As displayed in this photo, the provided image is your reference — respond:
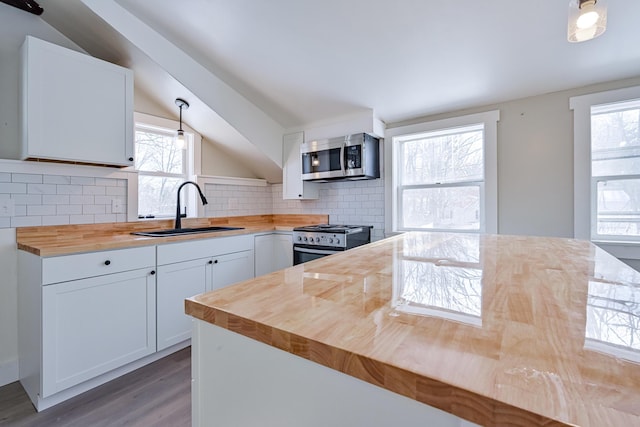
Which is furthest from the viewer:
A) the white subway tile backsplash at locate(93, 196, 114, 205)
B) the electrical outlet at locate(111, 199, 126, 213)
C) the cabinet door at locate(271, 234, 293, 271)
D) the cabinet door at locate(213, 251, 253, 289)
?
the cabinet door at locate(271, 234, 293, 271)

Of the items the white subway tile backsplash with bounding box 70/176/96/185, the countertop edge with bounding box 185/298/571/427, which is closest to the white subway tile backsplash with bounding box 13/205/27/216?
the white subway tile backsplash with bounding box 70/176/96/185

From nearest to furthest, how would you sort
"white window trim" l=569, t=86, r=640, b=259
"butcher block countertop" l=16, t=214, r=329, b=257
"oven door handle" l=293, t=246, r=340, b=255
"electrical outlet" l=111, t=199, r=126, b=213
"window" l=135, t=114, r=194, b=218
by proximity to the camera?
"butcher block countertop" l=16, t=214, r=329, b=257
"white window trim" l=569, t=86, r=640, b=259
"electrical outlet" l=111, t=199, r=126, b=213
"window" l=135, t=114, r=194, b=218
"oven door handle" l=293, t=246, r=340, b=255

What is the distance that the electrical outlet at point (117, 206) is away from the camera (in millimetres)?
2477

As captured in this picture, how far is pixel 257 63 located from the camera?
2584mm

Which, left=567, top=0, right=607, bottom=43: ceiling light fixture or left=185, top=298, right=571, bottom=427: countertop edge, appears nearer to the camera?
left=185, top=298, right=571, bottom=427: countertop edge

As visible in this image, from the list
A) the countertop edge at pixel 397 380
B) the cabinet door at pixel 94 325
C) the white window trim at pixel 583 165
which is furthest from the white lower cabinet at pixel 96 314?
the white window trim at pixel 583 165

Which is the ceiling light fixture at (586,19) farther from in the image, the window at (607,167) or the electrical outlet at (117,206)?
the electrical outlet at (117,206)

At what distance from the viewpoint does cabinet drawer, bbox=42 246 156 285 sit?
1672 mm

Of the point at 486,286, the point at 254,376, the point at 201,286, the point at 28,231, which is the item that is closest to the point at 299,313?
the point at 254,376

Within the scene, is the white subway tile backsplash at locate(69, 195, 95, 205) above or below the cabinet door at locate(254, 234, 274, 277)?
above

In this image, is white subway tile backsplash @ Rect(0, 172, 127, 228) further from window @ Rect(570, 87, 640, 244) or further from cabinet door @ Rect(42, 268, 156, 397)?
window @ Rect(570, 87, 640, 244)

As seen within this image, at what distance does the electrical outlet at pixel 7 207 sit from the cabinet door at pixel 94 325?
0.75m

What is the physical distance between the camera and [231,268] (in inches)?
109

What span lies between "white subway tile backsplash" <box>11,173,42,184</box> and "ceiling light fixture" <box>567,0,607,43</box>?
324 centimetres
